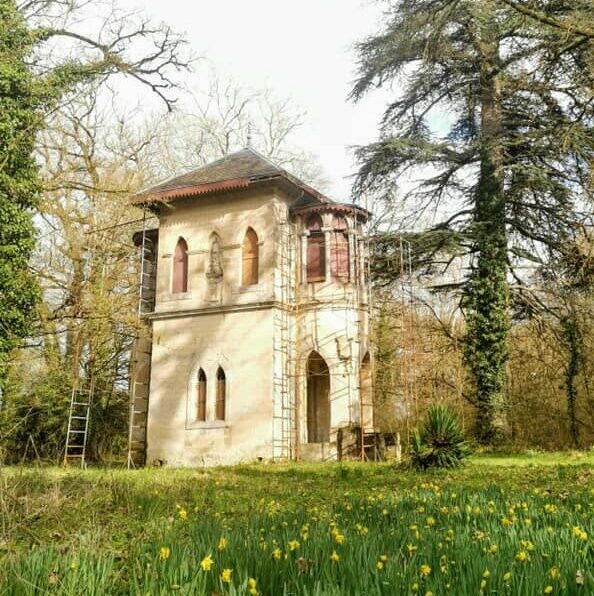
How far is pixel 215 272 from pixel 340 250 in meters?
4.31

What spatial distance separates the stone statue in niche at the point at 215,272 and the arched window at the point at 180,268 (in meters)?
1.04

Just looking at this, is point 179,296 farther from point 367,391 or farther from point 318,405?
point 367,391

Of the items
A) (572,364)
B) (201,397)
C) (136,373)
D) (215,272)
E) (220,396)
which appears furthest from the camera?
(136,373)

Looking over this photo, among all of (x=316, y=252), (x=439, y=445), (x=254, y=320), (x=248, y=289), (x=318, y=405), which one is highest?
(x=316, y=252)

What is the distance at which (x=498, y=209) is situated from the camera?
2095 centimetres

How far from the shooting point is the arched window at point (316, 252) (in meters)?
21.8

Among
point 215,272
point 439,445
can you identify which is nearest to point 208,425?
point 215,272

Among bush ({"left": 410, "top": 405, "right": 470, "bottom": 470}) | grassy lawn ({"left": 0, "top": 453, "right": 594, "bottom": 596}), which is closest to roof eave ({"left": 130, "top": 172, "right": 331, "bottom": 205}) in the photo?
bush ({"left": 410, "top": 405, "right": 470, "bottom": 470})

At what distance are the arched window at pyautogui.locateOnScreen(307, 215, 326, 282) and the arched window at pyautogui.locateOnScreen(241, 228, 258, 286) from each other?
1790mm

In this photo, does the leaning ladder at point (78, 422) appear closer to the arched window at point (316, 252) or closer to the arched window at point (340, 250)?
the arched window at point (316, 252)

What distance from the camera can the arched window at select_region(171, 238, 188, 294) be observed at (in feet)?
74.8

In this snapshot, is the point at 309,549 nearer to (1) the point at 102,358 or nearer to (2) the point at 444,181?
(2) the point at 444,181

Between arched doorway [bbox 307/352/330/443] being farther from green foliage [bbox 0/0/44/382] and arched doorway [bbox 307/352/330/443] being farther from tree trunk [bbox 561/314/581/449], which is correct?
green foliage [bbox 0/0/44/382]

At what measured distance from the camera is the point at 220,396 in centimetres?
2122
